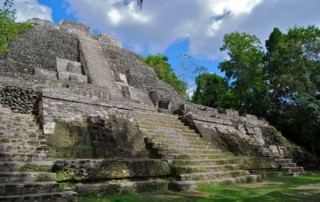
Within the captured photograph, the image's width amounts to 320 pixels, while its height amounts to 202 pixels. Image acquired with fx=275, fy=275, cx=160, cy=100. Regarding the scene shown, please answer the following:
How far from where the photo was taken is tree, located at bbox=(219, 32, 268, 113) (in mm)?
24266

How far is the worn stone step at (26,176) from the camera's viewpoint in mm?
4164

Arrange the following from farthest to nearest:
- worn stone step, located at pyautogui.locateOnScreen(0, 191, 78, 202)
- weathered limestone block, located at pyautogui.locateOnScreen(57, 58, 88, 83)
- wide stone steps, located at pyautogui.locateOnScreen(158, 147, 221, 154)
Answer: weathered limestone block, located at pyautogui.locateOnScreen(57, 58, 88, 83) → wide stone steps, located at pyautogui.locateOnScreen(158, 147, 221, 154) → worn stone step, located at pyautogui.locateOnScreen(0, 191, 78, 202)

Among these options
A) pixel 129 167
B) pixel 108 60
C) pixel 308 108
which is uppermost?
pixel 108 60

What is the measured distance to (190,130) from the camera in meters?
9.48

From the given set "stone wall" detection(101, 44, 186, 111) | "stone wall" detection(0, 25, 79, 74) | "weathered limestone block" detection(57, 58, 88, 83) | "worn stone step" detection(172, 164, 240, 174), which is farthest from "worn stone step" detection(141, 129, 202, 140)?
"stone wall" detection(0, 25, 79, 74)

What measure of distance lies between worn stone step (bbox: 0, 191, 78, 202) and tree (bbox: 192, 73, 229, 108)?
26324 mm

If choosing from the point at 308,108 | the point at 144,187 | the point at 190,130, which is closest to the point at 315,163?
the point at 308,108

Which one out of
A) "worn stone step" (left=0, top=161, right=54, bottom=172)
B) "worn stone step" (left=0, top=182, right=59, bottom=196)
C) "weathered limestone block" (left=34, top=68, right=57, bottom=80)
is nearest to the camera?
"worn stone step" (left=0, top=182, right=59, bottom=196)

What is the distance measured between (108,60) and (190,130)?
32.3 ft

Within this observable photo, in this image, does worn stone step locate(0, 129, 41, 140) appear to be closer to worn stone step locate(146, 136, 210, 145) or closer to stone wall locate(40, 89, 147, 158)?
stone wall locate(40, 89, 147, 158)

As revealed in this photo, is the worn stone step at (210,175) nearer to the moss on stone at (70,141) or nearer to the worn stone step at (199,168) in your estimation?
the worn stone step at (199,168)

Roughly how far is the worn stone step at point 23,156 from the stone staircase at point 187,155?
2623 millimetres

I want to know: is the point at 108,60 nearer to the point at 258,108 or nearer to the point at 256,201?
the point at 258,108

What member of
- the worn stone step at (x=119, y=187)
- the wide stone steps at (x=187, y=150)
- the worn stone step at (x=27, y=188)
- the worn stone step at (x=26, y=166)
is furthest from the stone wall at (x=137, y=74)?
the worn stone step at (x=27, y=188)
